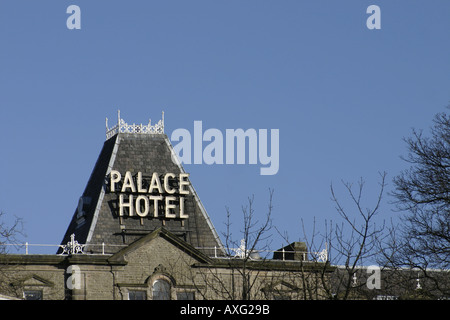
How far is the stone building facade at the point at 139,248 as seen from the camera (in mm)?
59688

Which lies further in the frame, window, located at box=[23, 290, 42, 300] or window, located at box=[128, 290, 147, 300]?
window, located at box=[128, 290, 147, 300]

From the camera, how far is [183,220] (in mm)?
64062

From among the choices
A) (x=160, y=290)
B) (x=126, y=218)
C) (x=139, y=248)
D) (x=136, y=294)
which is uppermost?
(x=126, y=218)

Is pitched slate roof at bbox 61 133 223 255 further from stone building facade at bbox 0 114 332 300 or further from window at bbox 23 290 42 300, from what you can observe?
window at bbox 23 290 42 300

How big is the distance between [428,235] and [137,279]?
1842 centimetres

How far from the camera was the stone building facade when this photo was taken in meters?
59.7

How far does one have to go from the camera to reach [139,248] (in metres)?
60.6

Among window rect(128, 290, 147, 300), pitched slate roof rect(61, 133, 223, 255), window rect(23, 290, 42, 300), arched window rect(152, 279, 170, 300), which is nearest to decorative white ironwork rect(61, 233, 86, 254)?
pitched slate roof rect(61, 133, 223, 255)

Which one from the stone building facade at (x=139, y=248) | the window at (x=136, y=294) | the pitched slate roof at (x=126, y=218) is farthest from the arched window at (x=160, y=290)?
the pitched slate roof at (x=126, y=218)

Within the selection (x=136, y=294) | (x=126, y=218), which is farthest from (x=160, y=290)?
(x=126, y=218)

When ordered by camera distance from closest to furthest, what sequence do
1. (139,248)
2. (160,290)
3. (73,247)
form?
(73,247), (160,290), (139,248)

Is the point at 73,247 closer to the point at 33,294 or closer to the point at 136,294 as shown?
the point at 33,294

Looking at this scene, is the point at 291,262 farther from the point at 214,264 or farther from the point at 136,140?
the point at 136,140

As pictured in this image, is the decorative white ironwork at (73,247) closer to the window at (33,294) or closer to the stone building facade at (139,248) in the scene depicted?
the stone building facade at (139,248)
